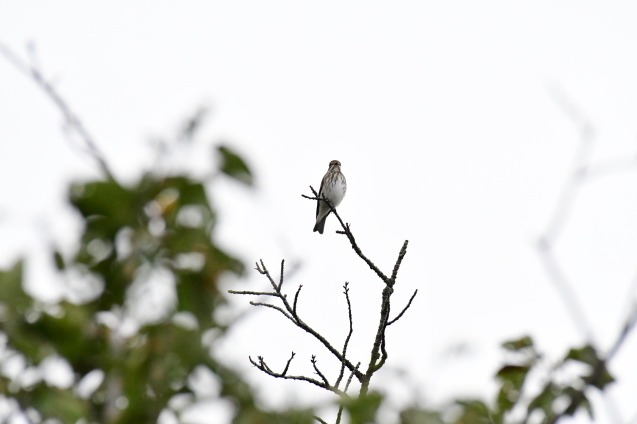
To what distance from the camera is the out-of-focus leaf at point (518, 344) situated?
12.5 ft

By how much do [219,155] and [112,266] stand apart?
4.76 feet

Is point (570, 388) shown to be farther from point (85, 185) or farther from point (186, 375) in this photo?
point (85, 185)

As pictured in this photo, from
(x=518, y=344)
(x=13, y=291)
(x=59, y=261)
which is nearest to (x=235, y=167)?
(x=59, y=261)

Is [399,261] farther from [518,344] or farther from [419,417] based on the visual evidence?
[419,417]

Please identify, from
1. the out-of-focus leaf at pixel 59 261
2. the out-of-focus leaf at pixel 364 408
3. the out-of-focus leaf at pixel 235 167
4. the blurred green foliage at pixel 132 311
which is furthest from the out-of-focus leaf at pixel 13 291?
the out-of-focus leaf at pixel 364 408

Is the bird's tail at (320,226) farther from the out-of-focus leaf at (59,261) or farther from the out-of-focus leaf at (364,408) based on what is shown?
the out-of-focus leaf at (364,408)

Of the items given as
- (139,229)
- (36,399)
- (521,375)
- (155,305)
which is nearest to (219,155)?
(139,229)

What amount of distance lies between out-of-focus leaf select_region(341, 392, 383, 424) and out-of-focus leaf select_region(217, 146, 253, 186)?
4917 millimetres

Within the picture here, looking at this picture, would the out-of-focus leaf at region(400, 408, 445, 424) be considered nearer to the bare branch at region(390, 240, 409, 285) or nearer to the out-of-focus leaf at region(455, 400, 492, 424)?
the out-of-focus leaf at region(455, 400, 492, 424)

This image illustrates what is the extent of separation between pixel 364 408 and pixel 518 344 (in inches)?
56.0

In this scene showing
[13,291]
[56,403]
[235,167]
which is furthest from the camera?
[235,167]

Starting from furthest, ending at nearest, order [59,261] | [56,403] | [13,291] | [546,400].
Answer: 1. [59,261]
2. [13,291]
3. [56,403]
4. [546,400]

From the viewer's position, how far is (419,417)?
268 cm

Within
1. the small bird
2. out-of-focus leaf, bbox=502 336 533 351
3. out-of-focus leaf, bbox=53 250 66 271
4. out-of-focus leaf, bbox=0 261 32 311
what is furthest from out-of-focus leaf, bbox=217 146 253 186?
out-of-focus leaf, bbox=502 336 533 351
